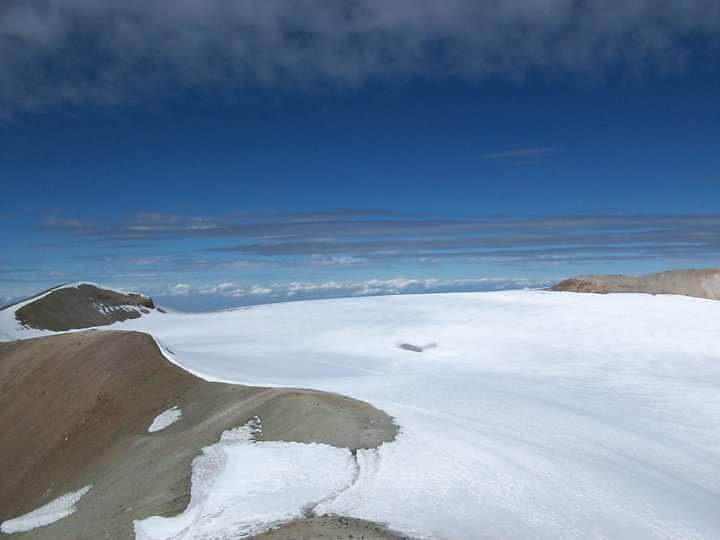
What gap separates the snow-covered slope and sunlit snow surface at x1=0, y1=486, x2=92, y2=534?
6214 millimetres

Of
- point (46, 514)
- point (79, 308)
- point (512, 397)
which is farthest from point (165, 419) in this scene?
point (79, 308)

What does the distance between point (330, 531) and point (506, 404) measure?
13277 millimetres

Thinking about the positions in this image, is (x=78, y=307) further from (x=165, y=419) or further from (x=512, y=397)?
(x=512, y=397)

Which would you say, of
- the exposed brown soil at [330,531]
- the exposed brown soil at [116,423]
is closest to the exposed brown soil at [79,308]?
the exposed brown soil at [116,423]

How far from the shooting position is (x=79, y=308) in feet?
174

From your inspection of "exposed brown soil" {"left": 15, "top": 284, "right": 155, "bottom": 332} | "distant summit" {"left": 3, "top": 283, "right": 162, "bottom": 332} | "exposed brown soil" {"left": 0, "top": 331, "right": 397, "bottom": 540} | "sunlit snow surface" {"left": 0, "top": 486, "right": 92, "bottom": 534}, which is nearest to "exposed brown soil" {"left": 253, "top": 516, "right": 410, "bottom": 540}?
"exposed brown soil" {"left": 0, "top": 331, "right": 397, "bottom": 540}

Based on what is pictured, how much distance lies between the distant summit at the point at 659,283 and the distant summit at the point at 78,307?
42.5 metres

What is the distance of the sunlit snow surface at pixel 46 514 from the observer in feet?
50.3

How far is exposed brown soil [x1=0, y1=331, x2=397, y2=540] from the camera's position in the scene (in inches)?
513

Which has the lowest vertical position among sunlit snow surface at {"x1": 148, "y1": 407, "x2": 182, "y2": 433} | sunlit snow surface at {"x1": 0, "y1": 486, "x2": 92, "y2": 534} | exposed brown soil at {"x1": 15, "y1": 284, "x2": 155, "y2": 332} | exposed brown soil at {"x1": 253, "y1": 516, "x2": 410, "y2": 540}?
sunlit snow surface at {"x1": 0, "y1": 486, "x2": 92, "y2": 534}

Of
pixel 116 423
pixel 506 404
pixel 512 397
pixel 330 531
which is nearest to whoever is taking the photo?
pixel 330 531

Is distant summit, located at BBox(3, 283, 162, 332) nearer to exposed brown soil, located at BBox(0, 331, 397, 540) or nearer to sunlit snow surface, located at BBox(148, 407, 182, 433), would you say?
exposed brown soil, located at BBox(0, 331, 397, 540)

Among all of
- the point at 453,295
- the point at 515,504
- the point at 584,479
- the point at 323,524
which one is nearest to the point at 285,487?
the point at 323,524

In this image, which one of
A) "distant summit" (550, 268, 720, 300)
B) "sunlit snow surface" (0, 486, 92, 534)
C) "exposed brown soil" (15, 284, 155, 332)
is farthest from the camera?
"distant summit" (550, 268, 720, 300)
